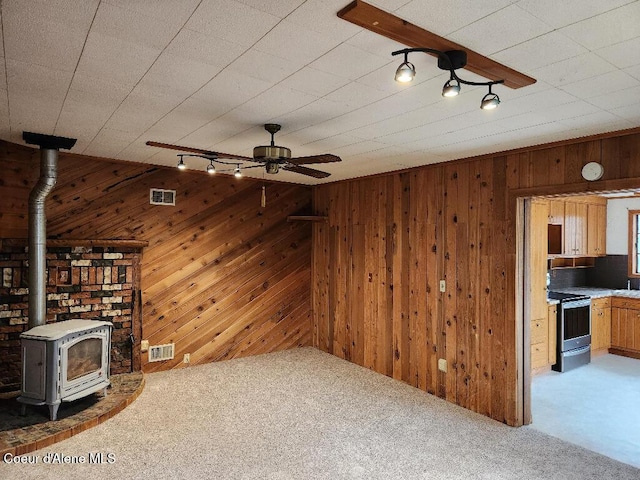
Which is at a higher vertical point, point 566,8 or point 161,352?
point 566,8

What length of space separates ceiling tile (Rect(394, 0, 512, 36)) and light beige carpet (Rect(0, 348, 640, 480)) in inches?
110

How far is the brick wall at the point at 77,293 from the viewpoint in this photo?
13.6ft

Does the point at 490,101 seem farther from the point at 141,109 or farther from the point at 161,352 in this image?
the point at 161,352

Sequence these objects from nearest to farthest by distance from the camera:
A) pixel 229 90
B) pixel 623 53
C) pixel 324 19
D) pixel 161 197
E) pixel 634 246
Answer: pixel 324 19 → pixel 623 53 → pixel 229 90 → pixel 161 197 → pixel 634 246

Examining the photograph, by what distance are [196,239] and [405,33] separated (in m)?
4.27

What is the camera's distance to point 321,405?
4.20 metres

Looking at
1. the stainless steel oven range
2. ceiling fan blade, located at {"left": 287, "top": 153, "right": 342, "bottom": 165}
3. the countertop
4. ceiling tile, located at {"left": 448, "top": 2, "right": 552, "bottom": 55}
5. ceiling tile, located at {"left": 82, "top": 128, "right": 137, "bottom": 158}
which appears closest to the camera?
ceiling tile, located at {"left": 448, "top": 2, "right": 552, "bottom": 55}

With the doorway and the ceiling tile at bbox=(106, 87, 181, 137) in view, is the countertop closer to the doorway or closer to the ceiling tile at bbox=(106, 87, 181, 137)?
the doorway

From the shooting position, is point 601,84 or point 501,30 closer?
point 501,30

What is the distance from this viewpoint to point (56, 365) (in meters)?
3.54

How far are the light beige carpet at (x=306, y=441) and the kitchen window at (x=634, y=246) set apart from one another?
4.44 meters

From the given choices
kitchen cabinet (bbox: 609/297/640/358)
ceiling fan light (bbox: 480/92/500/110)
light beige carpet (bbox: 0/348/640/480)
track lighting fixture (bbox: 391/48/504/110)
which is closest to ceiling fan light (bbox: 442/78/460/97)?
track lighting fixture (bbox: 391/48/504/110)

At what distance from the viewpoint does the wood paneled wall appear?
145 inches

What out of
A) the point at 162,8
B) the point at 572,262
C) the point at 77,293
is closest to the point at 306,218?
the point at 77,293
